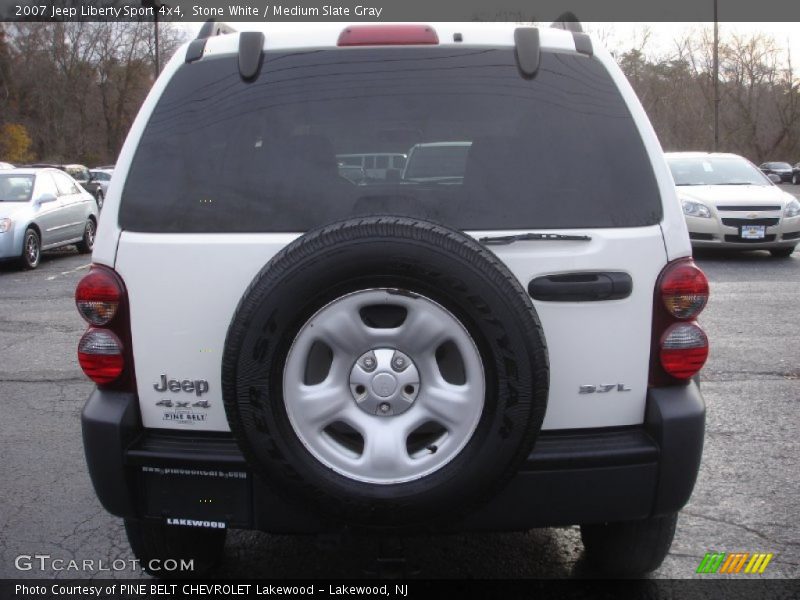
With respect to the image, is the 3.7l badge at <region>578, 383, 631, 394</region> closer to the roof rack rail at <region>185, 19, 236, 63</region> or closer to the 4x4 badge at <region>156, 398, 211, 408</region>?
the 4x4 badge at <region>156, 398, 211, 408</region>

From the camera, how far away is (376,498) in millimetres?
2322

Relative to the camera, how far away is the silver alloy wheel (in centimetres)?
232

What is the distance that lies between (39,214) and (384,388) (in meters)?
12.2

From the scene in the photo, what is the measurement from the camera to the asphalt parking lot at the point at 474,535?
10.9 ft

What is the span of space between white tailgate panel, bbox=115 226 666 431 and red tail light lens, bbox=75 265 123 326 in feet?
0.14

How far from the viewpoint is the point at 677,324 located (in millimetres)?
2627

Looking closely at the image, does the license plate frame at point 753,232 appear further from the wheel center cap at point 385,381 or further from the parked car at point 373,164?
the wheel center cap at point 385,381

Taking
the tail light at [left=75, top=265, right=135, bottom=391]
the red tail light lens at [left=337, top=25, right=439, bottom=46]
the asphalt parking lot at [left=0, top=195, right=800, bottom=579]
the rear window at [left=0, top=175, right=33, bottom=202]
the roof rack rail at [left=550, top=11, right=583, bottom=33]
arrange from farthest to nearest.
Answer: the rear window at [left=0, top=175, right=33, bottom=202], the asphalt parking lot at [left=0, top=195, right=800, bottom=579], the roof rack rail at [left=550, top=11, right=583, bottom=33], the red tail light lens at [left=337, top=25, right=439, bottom=46], the tail light at [left=75, top=265, right=135, bottom=391]

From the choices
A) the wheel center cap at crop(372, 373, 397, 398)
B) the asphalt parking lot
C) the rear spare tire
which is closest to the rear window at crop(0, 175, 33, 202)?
the asphalt parking lot

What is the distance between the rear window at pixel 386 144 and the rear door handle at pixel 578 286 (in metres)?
0.17

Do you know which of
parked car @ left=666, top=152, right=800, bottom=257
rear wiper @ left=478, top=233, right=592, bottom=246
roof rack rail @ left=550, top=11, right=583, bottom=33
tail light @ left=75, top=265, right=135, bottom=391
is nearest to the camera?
rear wiper @ left=478, top=233, right=592, bottom=246

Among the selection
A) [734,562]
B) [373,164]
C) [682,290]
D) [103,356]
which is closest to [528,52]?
[373,164]

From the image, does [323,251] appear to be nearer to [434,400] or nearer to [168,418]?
[434,400]

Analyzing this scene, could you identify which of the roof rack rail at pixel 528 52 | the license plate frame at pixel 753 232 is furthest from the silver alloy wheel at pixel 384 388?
the license plate frame at pixel 753 232
